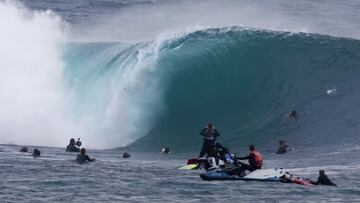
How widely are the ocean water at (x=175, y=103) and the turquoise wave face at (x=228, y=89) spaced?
2.8 inches

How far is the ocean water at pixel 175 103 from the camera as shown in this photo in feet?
92.0

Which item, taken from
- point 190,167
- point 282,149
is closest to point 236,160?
point 190,167

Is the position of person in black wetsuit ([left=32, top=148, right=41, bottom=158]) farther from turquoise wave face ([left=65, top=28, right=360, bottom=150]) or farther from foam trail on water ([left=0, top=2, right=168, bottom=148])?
foam trail on water ([left=0, top=2, right=168, bottom=148])

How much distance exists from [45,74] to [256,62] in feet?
40.1

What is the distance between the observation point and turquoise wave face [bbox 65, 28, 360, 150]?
4141 cm

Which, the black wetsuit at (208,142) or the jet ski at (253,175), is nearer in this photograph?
the jet ski at (253,175)

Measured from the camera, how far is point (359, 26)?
2368 inches

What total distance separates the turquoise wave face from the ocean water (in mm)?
72

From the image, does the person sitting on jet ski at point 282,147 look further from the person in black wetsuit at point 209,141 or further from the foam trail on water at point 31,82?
the foam trail on water at point 31,82

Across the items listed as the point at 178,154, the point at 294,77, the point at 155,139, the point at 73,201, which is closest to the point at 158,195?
the point at 73,201

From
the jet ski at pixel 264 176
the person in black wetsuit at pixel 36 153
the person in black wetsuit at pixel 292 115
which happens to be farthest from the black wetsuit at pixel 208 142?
the person in black wetsuit at pixel 292 115

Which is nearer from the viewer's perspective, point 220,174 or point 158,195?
point 158,195

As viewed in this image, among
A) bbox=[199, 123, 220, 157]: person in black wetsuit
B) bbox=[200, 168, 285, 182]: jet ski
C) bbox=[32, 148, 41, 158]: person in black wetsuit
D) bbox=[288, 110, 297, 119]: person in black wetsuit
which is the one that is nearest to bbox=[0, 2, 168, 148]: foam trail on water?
bbox=[288, 110, 297, 119]: person in black wetsuit

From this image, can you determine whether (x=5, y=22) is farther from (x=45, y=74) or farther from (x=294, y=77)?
(x=294, y=77)
